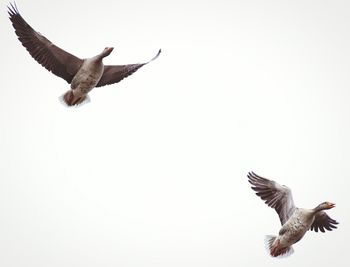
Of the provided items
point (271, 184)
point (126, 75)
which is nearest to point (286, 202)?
point (271, 184)

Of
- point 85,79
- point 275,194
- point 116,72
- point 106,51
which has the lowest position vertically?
point 275,194

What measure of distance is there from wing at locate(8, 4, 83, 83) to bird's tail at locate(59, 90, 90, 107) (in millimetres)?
342

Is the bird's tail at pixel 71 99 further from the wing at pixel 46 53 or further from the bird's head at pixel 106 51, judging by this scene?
the bird's head at pixel 106 51

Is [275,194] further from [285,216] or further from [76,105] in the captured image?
[76,105]

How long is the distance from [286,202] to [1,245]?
162 feet

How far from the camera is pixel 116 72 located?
15.0 metres

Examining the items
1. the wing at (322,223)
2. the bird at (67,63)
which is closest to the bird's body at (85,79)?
the bird at (67,63)

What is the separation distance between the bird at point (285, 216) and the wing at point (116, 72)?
3597 mm

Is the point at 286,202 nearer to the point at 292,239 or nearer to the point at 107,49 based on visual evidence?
the point at 292,239

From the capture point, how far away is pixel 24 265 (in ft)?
167

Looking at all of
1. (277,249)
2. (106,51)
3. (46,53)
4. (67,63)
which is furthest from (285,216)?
(46,53)

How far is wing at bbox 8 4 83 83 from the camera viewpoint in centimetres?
1359

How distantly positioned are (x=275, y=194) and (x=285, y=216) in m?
0.47

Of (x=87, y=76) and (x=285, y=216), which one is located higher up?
(x=87, y=76)
